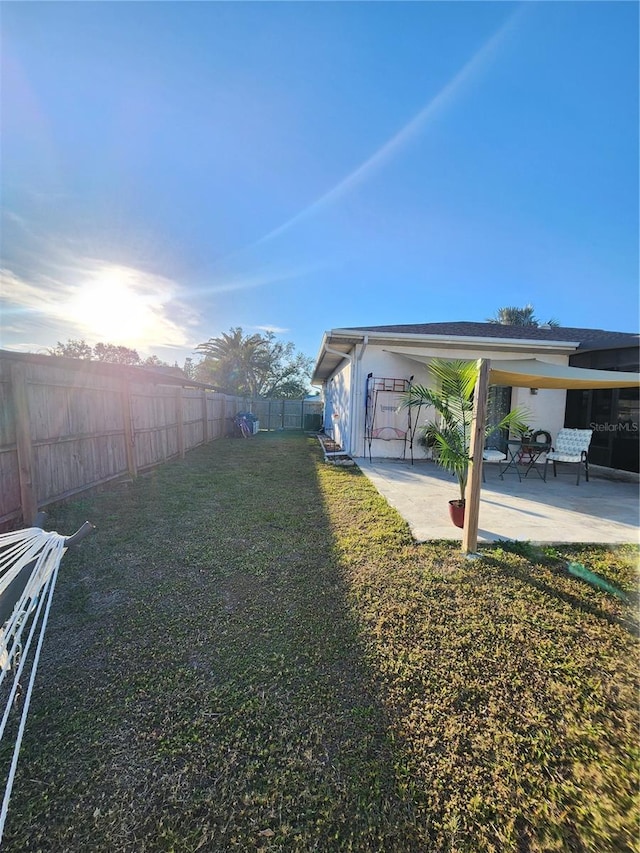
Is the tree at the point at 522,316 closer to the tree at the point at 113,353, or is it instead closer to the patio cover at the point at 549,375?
the patio cover at the point at 549,375

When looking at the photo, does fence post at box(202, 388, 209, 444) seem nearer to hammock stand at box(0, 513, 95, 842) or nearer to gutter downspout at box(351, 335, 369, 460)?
gutter downspout at box(351, 335, 369, 460)

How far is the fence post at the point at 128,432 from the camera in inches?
254

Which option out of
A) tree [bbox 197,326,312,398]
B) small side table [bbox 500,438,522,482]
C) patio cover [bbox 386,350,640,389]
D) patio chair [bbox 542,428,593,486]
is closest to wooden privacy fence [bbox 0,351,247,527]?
patio cover [bbox 386,350,640,389]

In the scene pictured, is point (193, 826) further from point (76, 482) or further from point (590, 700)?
point (76, 482)

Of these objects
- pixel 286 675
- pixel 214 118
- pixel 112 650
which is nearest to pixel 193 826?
pixel 286 675

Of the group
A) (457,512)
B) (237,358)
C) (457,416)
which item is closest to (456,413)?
(457,416)

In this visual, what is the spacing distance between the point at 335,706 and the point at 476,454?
241cm

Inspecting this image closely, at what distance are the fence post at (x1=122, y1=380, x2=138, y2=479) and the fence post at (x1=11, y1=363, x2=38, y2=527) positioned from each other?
2.30 m

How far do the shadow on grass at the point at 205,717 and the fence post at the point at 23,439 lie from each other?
1.26m

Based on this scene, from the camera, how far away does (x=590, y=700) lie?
1914 mm

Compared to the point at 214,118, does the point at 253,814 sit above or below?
below

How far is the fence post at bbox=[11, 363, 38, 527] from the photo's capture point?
4.04 m

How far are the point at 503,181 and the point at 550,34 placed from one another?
2.44 meters

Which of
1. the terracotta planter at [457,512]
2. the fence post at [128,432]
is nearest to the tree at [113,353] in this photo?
the fence post at [128,432]
